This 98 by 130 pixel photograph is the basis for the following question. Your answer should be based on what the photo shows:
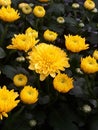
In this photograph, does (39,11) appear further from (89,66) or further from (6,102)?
(6,102)

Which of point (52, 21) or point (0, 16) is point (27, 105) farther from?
point (52, 21)

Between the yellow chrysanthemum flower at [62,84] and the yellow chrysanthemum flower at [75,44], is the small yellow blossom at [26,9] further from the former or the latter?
the yellow chrysanthemum flower at [62,84]

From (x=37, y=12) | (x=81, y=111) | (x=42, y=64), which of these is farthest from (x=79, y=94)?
(x=37, y=12)

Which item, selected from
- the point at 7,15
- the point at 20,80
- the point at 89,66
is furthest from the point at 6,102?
the point at 7,15

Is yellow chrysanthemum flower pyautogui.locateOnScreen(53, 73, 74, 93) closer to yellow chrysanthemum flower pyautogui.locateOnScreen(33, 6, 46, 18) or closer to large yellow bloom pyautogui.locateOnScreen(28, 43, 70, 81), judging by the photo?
large yellow bloom pyautogui.locateOnScreen(28, 43, 70, 81)

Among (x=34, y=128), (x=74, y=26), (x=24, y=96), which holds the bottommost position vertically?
(x=34, y=128)

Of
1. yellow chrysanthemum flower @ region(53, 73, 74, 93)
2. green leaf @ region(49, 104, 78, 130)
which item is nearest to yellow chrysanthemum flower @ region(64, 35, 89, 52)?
yellow chrysanthemum flower @ region(53, 73, 74, 93)
